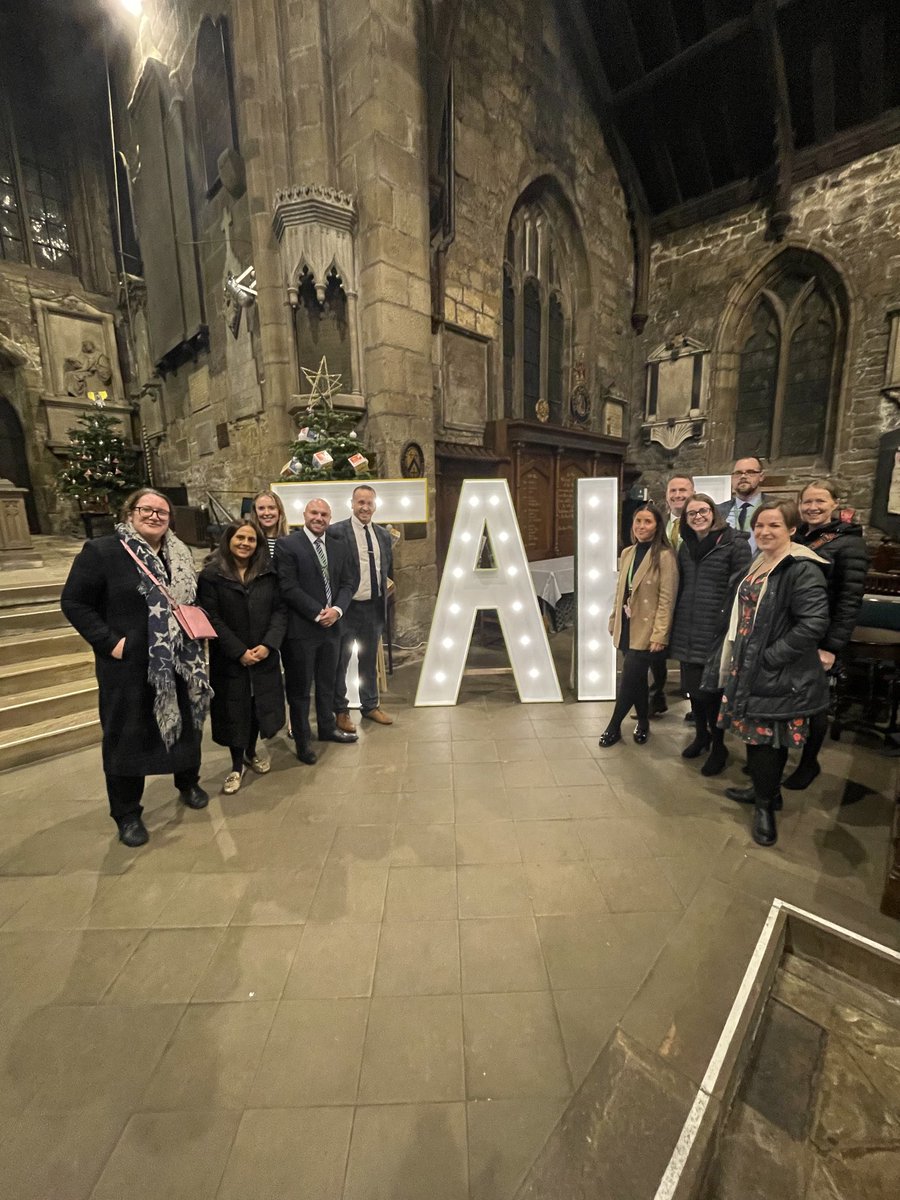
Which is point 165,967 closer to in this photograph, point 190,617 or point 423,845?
point 423,845

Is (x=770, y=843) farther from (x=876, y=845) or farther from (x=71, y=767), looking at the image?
(x=71, y=767)

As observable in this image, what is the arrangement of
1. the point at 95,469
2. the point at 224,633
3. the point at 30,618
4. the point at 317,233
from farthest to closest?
the point at 95,469 → the point at 317,233 → the point at 30,618 → the point at 224,633

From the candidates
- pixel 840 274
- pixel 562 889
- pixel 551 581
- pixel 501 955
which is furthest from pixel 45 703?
pixel 840 274

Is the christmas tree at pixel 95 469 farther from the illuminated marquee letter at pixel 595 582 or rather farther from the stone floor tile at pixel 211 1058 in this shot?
the stone floor tile at pixel 211 1058

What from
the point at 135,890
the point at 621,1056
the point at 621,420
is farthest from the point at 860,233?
the point at 135,890

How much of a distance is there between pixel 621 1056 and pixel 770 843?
1588mm

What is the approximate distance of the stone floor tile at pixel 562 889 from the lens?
219cm

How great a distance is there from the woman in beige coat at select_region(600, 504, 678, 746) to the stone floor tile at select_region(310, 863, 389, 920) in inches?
78.7

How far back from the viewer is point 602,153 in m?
9.88

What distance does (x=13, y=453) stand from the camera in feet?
34.4

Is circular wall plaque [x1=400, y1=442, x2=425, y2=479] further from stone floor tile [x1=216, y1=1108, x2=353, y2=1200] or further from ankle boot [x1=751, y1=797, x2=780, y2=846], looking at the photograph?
stone floor tile [x1=216, y1=1108, x2=353, y2=1200]

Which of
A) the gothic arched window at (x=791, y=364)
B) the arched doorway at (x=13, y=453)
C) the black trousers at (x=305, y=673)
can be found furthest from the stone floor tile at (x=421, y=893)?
the arched doorway at (x=13, y=453)

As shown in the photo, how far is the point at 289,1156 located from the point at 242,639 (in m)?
2.26

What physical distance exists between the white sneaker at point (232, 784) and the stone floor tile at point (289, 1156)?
6.19ft
